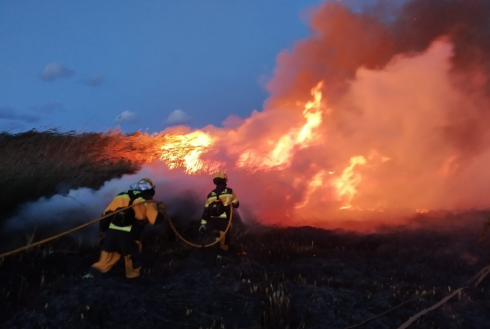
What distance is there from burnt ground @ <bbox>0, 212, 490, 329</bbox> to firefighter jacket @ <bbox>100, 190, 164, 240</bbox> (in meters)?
0.91

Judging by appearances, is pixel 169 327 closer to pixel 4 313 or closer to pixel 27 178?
pixel 4 313

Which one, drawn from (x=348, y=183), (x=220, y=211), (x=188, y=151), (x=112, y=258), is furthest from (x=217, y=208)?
(x=348, y=183)

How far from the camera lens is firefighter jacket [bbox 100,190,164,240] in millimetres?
7156

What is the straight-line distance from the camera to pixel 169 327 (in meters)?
5.38

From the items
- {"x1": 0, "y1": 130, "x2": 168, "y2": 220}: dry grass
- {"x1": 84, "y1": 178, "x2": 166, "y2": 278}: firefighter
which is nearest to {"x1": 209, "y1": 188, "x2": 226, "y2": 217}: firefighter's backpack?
{"x1": 84, "y1": 178, "x2": 166, "y2": 278}: firefighter

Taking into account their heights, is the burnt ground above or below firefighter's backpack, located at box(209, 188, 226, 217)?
below

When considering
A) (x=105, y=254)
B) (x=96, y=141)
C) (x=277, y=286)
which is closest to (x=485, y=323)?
(x=277, y=286)

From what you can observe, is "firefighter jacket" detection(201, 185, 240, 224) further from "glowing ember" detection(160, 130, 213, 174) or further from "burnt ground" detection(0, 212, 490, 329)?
"glowing ember" detection(160, 130, 213, 174)

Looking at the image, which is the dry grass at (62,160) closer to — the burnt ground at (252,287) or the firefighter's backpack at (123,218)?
the burnt ground at (252,287)

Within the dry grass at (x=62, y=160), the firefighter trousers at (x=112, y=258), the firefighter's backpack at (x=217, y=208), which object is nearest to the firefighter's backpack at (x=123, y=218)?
the firefighter trousers at (x=112, y=258)

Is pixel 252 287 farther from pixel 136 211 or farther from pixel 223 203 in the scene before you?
pixel 223 203

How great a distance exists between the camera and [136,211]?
725 centimetres

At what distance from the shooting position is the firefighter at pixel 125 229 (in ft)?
23.2

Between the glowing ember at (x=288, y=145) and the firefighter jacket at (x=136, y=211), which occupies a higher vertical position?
the glowing ember at (x=288, y=145)
